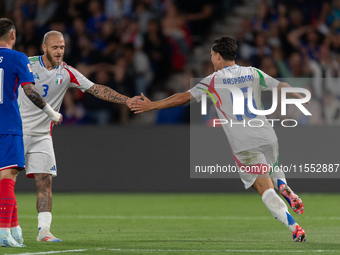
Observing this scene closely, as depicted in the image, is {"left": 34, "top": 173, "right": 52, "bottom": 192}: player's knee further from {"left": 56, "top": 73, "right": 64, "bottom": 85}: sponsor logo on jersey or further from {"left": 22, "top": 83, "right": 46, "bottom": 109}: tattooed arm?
{"left": 22, "top": 83, "right": 46, "bottom": 109}: tattooed arm

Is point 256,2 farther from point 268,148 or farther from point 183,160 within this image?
point 268,148

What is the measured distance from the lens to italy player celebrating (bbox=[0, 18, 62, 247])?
621 centimetres

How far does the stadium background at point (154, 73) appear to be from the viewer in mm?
13500

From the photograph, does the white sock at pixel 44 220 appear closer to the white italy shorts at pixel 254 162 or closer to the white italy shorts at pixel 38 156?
the white italy shorts at pixel 38 156

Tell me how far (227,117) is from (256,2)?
11.4m

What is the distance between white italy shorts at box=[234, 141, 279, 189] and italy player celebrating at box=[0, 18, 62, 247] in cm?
212

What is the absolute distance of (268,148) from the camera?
23.2ft

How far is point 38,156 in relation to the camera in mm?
7270

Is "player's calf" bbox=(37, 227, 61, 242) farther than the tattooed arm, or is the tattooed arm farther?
"player's calf" bbox=(37, 227, 61, 242)

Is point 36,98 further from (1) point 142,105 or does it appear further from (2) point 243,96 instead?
(2) point 243,96

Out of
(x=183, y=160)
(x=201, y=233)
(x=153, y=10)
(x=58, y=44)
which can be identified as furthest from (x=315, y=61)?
(x=58, y=44)

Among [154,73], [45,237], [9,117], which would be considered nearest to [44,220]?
[45,237]

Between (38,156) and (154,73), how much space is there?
8.38 m

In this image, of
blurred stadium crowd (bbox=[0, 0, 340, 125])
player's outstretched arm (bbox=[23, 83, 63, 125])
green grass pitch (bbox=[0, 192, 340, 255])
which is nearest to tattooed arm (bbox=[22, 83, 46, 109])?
player's outstretched arm (bbox=[23, 83, 63, 125])
